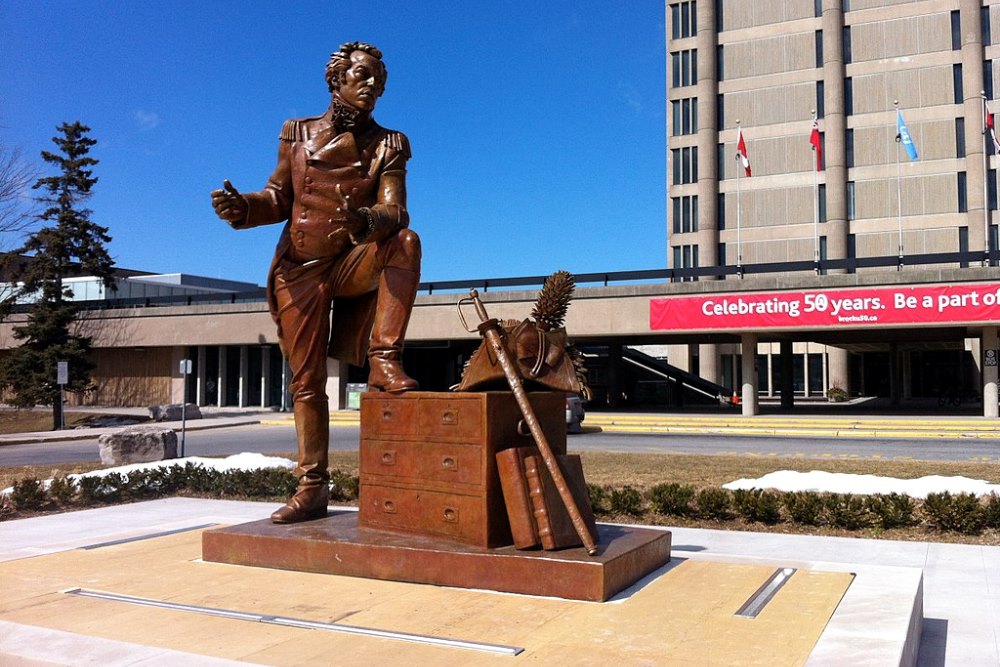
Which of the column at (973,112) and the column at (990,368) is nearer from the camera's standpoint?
the column at (990,368)

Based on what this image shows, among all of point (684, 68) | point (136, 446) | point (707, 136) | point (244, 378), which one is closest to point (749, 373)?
point (136, 446)

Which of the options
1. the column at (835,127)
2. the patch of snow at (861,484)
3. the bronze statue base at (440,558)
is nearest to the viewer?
the bronze statue base at (440,558)

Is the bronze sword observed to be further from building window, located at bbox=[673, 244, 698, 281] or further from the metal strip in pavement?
building window, located at bbox=[673, 244, 698, 281]

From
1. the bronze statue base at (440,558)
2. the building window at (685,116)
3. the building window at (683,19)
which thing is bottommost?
the bronze statue base at (440,558)

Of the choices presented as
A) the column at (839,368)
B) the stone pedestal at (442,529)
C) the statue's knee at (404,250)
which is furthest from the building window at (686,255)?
the stone pedestal at (442,529)

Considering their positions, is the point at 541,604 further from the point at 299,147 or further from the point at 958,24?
the point at 958,24

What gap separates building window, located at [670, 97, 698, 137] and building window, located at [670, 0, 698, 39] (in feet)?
13.6

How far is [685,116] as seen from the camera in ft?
172

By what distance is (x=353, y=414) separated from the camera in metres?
31.3

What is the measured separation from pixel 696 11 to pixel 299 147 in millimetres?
50634

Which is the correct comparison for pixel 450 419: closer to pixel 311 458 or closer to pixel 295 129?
pixel 311 458

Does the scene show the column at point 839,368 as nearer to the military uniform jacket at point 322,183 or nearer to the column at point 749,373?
the column at point 749,373

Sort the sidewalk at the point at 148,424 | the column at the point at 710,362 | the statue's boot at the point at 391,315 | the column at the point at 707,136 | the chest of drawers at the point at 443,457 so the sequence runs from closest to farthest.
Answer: the chest of drawers at the point at 443,457 → the statue's boot at the point at 391,315 → the sidewalk at the point at 148,424 → the column at the point at 710,362 → the column at the point at 707,136

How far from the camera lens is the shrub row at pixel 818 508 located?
8.66 meters
